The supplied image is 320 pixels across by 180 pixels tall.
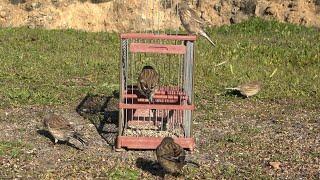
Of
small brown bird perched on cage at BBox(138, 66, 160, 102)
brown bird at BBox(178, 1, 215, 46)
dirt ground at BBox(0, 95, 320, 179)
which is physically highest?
brown bird at BBox(178, 1, 215, 46)

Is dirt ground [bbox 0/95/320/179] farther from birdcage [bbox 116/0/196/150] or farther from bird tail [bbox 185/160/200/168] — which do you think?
birdcage [bbox 116/0/196/150]

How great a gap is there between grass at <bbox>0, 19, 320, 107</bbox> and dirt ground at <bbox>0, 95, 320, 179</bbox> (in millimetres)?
898

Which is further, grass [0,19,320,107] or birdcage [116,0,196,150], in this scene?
grass [0,19,320,107]

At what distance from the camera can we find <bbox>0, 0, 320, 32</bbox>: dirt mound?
2178 centimetres

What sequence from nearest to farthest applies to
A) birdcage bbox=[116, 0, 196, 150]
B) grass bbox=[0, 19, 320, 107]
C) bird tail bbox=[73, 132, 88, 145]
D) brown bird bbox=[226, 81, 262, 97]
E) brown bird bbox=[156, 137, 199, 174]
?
brown bird bbox=[156, 137, 199, 174] → birdcage bbox=[116, 0, 196, 150] → bird tail bbox=[73, 132, 88, 145] → brown bird bbox=[226, 81, 262, 97] → grass bbox=[0, 19, 320, 107]

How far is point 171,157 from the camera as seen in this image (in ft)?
26.0

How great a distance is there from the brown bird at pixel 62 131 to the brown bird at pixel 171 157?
1636mm

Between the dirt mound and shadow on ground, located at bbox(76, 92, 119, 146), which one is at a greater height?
the dirt mound

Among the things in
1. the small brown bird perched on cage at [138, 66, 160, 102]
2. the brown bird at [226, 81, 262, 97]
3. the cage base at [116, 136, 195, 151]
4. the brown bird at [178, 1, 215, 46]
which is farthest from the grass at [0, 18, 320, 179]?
the brown bird at [178, 1, 215, 46]

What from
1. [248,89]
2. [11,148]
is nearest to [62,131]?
[11,148]

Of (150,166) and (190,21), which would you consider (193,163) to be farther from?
(190,21)

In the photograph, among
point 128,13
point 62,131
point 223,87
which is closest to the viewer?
point 62,131

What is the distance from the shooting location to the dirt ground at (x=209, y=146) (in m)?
8.38

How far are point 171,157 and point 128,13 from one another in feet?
49.1
